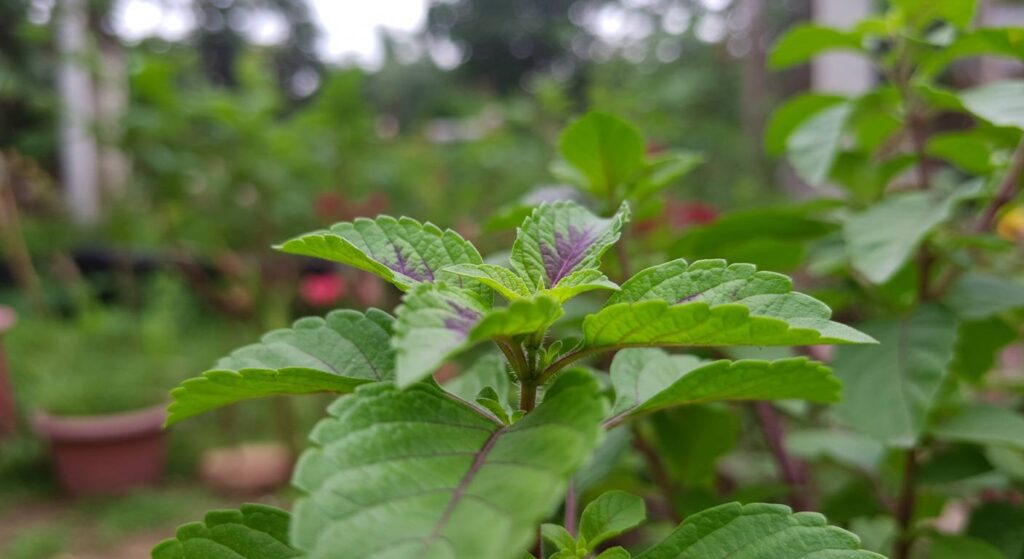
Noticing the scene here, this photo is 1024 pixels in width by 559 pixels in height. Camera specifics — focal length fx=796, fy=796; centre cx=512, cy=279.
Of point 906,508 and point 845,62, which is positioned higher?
point 845,62

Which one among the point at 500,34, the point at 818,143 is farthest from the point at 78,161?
the point at 818,143

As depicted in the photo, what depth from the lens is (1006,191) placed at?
31.0 inches

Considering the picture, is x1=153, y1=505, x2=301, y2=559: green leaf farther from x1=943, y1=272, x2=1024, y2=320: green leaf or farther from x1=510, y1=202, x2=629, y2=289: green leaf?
x1=943, y1=272, x2=1024, y2=320: green leaf

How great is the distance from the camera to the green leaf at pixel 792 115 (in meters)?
0.91

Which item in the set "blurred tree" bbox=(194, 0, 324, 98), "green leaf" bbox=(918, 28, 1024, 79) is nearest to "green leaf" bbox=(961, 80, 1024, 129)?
"green leaf" bbox=(918, 28, 1024, 79)

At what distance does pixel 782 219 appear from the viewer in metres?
0.86

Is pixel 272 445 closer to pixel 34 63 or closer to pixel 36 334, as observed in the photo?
pixel 36 334

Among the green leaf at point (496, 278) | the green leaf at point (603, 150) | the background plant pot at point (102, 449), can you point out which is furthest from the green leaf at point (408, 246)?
the background plant pot at point (102, 449)

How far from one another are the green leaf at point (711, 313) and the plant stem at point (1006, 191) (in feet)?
1.62

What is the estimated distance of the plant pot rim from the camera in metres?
2.72

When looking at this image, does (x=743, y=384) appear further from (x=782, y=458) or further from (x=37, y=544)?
(x=37, y=544)

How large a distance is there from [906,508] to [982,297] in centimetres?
22

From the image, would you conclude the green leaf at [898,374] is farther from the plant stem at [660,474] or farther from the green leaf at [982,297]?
the plant stem at [660,474]

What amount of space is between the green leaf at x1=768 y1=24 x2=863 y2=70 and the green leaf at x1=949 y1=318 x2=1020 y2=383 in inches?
13.2
